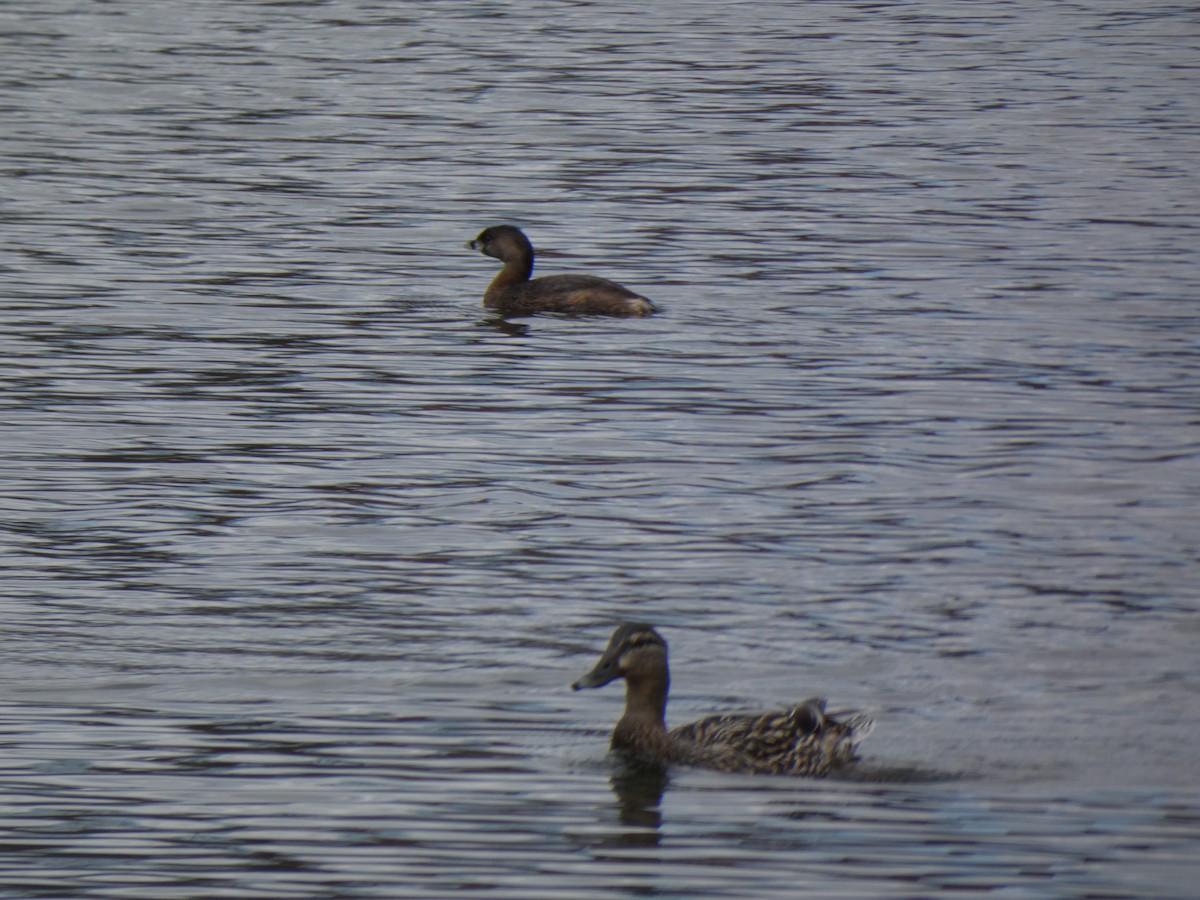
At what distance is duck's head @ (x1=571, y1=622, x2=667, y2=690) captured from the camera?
1120cm

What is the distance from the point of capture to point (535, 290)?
75.0 feet

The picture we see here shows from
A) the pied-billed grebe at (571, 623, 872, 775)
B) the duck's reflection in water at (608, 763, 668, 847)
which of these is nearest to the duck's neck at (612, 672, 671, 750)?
the pied-billed grebe at (571, 623, 872, 775)

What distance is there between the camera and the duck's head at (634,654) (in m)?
11.2

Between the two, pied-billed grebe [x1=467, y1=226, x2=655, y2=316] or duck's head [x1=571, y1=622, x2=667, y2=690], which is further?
pied-billed grebe [x1=467, y1=226, x2=655, y2=316]

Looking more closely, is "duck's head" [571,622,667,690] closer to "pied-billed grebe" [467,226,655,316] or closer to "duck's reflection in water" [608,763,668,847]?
"duck's reflection in water" [608,763,668,847]

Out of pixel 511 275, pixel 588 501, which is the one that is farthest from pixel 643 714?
pixel 511 275

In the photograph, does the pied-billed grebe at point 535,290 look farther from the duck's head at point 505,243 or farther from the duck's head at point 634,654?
the duck's head at point 634,654

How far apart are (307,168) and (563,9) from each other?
20.0m

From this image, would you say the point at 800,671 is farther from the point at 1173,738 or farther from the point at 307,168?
the point at 307,168

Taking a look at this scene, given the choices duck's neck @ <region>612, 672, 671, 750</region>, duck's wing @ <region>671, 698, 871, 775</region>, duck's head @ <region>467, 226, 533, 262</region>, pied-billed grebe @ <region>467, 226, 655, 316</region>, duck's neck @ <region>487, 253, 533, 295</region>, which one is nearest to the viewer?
duck's wing @ <region>671, 698, 871, 775</region>

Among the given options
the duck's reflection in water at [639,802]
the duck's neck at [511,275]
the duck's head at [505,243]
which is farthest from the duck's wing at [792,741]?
the duck's head at [505,243]

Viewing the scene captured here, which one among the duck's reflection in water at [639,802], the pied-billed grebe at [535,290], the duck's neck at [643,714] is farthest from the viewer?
the pied-billed grebe at [535,290]

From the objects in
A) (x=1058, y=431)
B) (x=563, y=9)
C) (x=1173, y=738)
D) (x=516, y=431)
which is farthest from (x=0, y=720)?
(x=563, y=9)

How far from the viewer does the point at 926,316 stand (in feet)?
71.5
